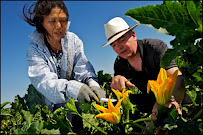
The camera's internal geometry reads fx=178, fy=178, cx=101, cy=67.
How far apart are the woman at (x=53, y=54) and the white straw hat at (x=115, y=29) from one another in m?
0.62

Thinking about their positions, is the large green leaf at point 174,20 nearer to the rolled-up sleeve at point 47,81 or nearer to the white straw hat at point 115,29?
the rolled-up sleeve at point 47,81

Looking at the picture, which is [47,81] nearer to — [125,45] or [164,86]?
[125,45]

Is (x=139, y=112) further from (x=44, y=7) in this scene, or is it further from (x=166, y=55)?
(x=44, y=7)

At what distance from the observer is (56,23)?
9.18 ft

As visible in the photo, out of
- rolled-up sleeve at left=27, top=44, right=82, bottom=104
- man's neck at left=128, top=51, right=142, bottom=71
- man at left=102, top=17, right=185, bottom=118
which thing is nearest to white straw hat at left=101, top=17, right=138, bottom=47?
man at left=102, top=17, right=185, bottom=118

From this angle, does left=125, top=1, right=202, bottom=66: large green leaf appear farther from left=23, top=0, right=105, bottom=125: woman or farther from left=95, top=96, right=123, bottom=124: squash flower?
left=23, top=0, right=105, bottom=125: woman

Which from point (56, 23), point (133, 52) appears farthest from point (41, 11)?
point (133, 52)

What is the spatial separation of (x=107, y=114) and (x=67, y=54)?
6.68ft

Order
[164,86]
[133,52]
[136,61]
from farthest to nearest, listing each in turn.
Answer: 1. [136,61]
2. [133,52]
3. [164,86]

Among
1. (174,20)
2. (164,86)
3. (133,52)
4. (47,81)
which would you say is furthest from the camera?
(133,52)

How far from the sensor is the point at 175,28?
92 centimetres

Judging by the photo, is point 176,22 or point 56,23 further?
point 56,23

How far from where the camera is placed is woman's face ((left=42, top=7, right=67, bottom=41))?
282cm

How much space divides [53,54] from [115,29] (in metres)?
1.17
